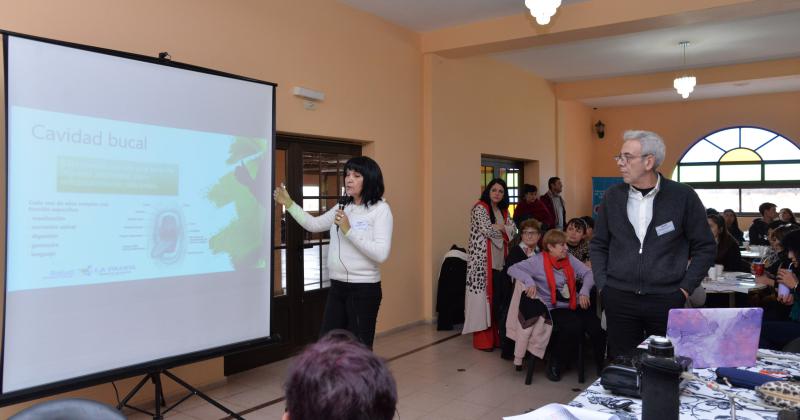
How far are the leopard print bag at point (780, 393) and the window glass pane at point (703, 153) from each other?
1026 centimetres

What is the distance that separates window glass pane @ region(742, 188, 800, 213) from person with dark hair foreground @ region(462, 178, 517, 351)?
769 centimetres

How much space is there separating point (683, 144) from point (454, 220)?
21.4ft

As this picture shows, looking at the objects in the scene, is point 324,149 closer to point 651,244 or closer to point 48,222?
point 48,222

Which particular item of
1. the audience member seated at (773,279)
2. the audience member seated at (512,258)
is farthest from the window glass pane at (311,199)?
the audience member seated at (773,279)

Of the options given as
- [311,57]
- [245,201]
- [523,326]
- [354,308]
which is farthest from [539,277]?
[311,57]

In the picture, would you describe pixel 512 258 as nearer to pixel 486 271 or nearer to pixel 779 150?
pixel 486 271

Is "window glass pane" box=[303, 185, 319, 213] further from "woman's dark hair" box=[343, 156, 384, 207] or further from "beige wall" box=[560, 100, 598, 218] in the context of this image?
"beige wall" box=[560, 100, 598, 218]

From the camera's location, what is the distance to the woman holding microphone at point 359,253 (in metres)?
3.00

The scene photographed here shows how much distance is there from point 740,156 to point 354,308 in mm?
9833

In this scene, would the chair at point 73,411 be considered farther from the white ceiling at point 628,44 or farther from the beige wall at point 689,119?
the beige wall at point 689,119

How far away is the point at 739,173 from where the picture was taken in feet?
33.7

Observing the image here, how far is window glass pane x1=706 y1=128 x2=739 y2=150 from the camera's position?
33.3ft

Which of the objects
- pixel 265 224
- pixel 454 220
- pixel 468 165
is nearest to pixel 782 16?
pixel 468 165

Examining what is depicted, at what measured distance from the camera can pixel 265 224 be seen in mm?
3219
